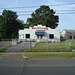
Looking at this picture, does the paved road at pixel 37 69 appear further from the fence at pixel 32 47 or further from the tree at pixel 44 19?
the tree at pixel 44 19

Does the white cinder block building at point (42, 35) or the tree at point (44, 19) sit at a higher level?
the tree at point (44, 19)

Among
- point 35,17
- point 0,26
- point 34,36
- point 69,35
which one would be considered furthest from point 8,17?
point 69,35

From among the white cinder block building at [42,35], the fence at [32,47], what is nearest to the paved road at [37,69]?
the fence at [32,47]

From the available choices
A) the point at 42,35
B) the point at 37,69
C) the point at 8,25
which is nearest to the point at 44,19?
the point at 8,25

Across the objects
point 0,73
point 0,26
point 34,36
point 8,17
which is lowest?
point 0,73

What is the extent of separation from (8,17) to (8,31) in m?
6.39

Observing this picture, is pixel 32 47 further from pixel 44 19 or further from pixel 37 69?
pixel 44 19

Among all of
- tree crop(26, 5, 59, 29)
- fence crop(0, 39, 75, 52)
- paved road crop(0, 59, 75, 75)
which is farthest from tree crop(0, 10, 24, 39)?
paved road crop(0, 59, 75, 75)

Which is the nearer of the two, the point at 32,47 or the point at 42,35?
the point at 32,47

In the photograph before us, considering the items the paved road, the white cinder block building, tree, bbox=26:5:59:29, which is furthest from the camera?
tree, bbox=26:5:59:29

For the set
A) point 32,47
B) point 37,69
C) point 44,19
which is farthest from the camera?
point 44,19

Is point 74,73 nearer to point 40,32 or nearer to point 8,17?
point 40,32

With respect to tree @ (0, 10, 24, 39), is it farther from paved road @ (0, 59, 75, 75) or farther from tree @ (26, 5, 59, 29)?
paved road @ (0, 59, 75, 75)

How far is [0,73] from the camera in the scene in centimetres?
618
